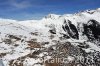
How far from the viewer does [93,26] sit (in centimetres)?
13525

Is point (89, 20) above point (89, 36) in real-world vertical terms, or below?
above

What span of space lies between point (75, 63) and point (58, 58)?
16.6 feet

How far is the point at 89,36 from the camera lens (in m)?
132

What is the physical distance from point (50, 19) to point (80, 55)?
115 metres

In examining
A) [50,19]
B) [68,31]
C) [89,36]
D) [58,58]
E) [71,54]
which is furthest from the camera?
[50,19]

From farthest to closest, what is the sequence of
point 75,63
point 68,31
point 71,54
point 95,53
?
point 68,31, point 95,53, point 71,54, point 75,63

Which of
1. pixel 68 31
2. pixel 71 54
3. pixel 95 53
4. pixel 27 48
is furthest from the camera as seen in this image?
pixel 68 31

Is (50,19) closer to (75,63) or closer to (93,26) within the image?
(93,26)

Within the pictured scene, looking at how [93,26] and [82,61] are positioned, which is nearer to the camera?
[82,61]

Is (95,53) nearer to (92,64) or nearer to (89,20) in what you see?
(92,64)

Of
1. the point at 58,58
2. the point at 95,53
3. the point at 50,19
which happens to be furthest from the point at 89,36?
the point at 58,58

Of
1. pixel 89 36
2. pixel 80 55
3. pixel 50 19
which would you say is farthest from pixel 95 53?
pixel 50 19

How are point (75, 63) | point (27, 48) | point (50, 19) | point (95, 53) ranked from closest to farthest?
point (75, 63) < point (95, 53) < point (27, 48) < point (50, 19)

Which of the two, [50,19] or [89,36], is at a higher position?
→ [50,19]
